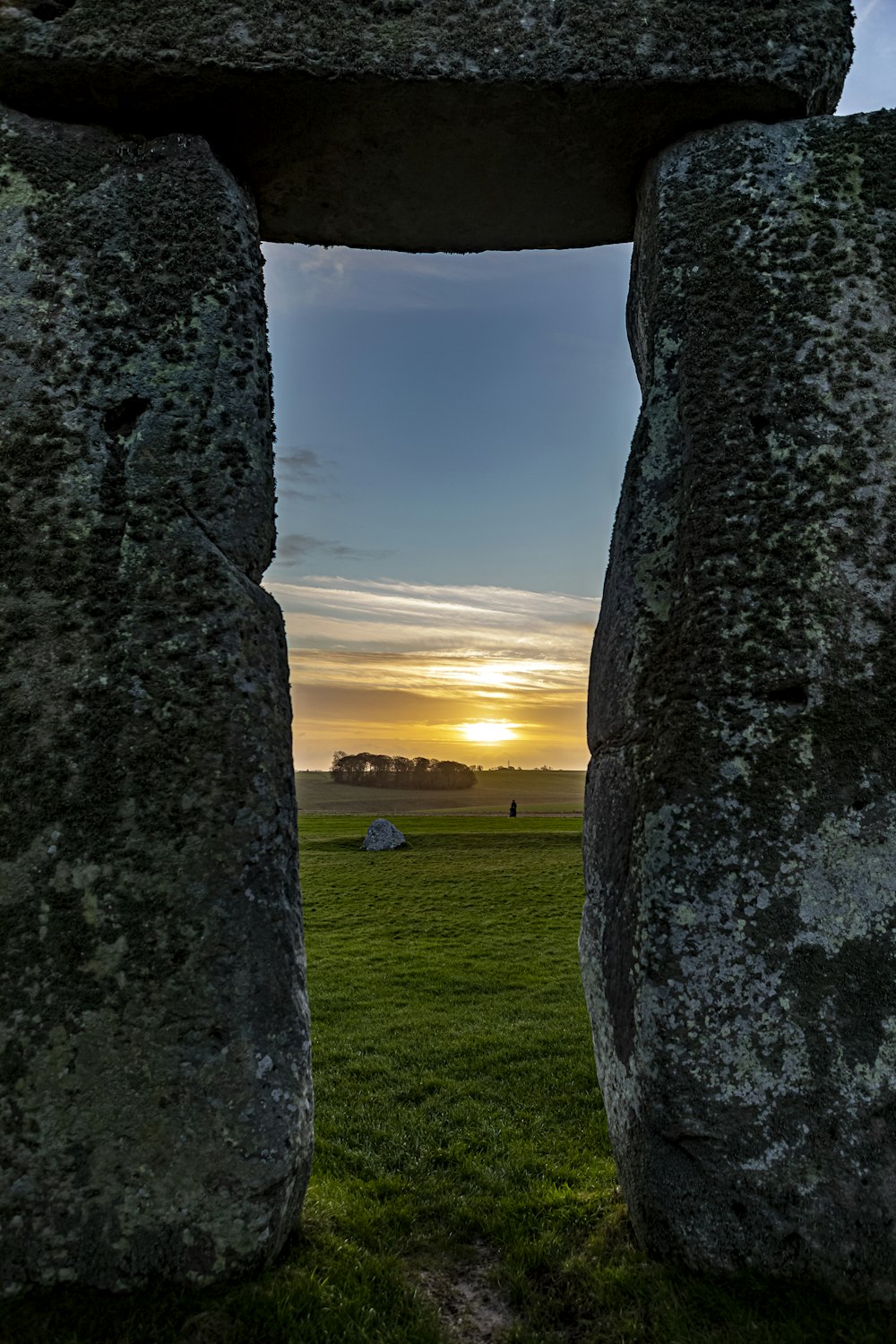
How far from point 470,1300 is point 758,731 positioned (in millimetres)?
2707

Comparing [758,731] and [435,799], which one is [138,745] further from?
[435,799]

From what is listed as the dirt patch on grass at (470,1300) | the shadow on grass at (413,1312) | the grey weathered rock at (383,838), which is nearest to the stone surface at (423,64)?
the shadow on grass at (413,1312)

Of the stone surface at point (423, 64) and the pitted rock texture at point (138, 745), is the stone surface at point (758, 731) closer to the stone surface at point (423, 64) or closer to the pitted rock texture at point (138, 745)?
the stone surface at point (423, 64)

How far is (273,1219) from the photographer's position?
336 cm

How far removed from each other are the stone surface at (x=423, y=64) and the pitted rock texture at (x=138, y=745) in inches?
11.2

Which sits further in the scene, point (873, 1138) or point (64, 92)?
point (64, 92)

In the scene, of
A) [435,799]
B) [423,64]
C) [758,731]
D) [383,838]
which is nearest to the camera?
[758,731]

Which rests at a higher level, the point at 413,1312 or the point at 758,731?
the point at 758,731

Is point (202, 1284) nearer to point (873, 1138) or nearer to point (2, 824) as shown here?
point (2, 824)

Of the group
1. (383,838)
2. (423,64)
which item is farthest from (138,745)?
(383,838)

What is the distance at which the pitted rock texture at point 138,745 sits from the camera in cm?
326

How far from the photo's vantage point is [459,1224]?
4.14m

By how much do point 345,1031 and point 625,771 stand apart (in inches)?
233

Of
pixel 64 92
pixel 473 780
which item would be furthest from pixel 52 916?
pixel 473 780
